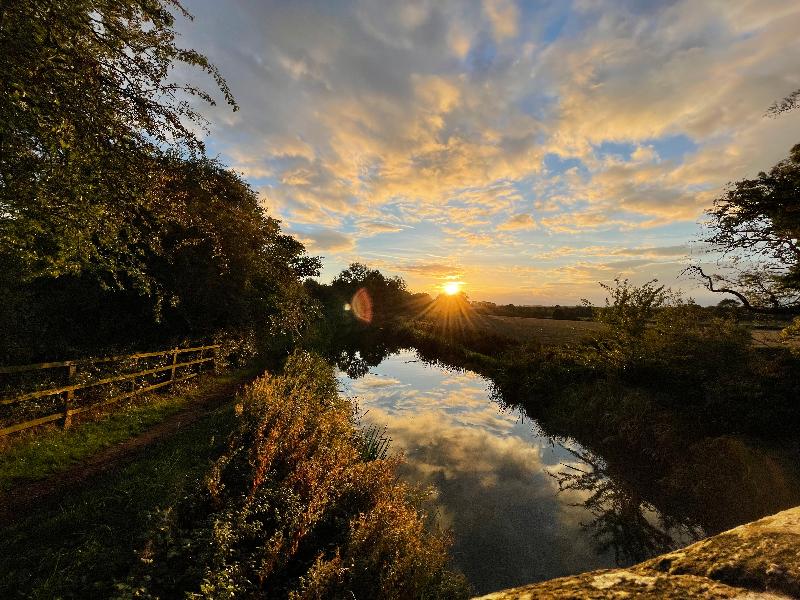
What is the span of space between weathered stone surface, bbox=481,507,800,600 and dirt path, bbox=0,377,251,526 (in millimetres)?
8456

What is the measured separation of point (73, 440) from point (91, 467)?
1.54 meters

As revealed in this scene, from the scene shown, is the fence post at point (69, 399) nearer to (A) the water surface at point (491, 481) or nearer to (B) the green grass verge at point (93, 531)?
(B) the green grass verge at point (93, 531)

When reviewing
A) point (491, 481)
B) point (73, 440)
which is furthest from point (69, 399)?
point (491, 481)

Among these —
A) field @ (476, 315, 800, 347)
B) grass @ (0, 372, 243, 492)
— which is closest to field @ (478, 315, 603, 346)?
field @ (476, 315, 800, 347)

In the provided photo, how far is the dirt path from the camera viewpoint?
646 cm

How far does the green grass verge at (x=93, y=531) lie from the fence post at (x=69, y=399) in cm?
302

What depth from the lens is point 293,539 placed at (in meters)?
5.12

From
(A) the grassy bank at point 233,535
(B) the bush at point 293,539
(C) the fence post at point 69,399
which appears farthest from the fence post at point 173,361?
(B) the bush at point 293,539

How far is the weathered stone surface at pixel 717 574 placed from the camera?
1.50 metres

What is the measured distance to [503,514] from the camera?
29.8 feet

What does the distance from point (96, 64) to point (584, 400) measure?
691 inches

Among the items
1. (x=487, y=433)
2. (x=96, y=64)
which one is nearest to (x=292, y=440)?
(x=96, y=64)

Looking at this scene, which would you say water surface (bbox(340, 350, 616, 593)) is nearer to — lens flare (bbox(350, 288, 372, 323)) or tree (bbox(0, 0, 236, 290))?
tree (bbox(0, 0, 236, 290))

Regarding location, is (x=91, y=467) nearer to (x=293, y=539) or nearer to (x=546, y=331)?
(x=293, y=539)
